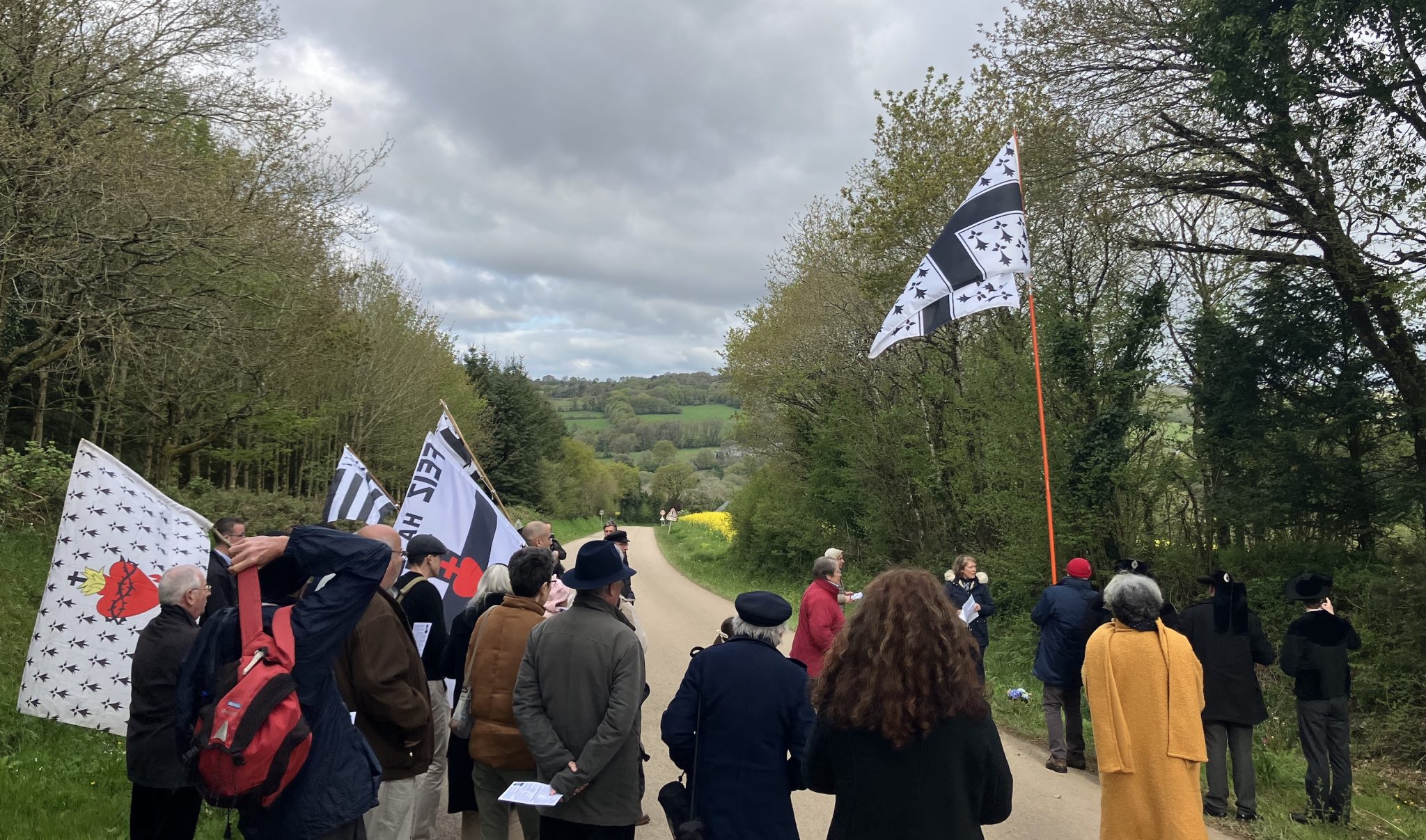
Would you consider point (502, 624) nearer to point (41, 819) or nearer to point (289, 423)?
point (41, 819)

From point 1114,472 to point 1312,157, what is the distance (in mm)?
5066

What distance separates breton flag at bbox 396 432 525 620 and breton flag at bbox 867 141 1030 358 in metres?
4.92

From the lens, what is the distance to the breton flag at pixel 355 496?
8.11 meters

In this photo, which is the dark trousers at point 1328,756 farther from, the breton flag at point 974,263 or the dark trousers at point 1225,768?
the breton flag at point 974,263

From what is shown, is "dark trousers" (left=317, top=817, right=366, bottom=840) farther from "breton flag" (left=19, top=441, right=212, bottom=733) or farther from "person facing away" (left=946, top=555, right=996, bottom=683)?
"person facing away" (left=946, top=555, right=996, bottom=683)

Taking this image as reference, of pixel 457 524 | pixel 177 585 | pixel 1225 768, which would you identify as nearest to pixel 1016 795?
pixel 1225 768

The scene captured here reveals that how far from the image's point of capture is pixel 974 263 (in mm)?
10219

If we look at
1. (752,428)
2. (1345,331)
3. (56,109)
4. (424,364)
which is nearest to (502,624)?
(56,109)

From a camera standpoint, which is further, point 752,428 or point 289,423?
point 752,428

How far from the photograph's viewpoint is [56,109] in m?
11.2

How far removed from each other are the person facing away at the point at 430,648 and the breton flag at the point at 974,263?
603cm

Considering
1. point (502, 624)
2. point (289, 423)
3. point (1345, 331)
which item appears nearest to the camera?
point (502, 624)

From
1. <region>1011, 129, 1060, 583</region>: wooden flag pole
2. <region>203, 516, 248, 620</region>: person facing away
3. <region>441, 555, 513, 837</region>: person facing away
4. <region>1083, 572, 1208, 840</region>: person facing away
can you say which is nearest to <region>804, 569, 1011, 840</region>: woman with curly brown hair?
<region>1083, 572, 1208, 840</region>: person facing away

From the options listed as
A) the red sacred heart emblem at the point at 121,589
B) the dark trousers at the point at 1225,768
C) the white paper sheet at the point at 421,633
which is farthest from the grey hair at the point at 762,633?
the red sacred heart emblem at the point at 121,589
